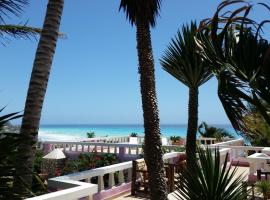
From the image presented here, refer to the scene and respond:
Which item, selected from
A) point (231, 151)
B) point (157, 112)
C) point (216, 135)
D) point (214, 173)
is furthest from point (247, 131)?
point (216, 135)

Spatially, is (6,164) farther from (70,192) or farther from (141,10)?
(141,10)

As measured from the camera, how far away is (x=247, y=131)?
4.98 meters

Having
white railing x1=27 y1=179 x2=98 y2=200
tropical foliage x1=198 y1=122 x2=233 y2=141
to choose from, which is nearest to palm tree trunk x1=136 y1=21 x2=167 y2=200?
white railing x1=27 y1=179 x2=98 y2=200

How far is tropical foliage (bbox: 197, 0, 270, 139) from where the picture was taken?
161 inches

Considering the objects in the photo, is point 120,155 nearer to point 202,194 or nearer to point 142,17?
point 142,17

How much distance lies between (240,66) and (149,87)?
269 cm

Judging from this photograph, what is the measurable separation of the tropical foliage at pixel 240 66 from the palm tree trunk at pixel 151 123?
6.57ft

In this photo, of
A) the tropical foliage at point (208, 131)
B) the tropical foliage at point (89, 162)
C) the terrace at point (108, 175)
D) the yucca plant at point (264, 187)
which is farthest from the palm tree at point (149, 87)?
the tropical foliage at point (208, 131)

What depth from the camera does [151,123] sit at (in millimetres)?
6656

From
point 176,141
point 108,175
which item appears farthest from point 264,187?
point 176,141

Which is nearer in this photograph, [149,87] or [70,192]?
→ [70,192]

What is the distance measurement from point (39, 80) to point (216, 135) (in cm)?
2131

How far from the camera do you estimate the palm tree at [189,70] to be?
7730 millimetres

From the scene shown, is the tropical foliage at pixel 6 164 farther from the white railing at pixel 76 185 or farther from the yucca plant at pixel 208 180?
the yucca plant at pixel 208 180
